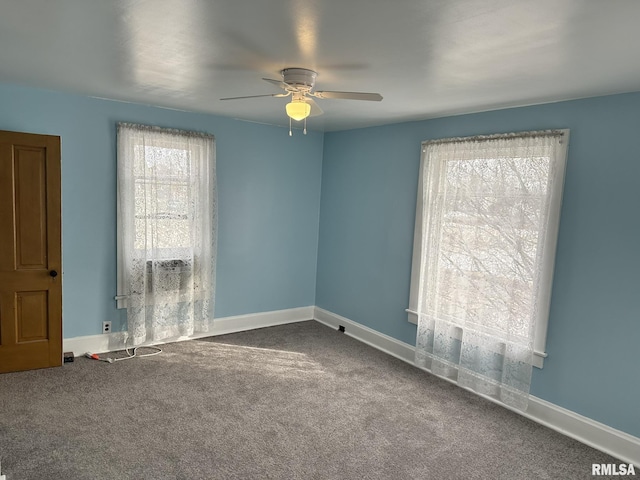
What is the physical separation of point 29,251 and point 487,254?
3842mm

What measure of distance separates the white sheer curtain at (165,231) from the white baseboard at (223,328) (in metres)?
0.14

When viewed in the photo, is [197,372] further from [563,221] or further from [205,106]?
[563,221]

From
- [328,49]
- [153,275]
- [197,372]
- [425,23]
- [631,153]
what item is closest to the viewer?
[425,23]

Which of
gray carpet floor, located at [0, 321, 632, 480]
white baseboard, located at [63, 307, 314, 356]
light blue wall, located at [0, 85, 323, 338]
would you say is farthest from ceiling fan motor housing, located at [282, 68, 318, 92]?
white baseboard, located at [63, 307, 314, 356]

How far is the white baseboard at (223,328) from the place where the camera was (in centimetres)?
408

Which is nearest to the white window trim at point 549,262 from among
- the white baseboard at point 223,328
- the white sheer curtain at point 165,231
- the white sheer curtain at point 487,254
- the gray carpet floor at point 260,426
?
the white sheer curtain at point 487,254

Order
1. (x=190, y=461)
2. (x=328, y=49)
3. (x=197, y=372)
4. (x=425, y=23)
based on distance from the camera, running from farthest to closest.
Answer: (x=197, y=372) < (x=190, y=461) < (x=328, y=49) < (x=425, y=23)

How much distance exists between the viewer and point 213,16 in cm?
191

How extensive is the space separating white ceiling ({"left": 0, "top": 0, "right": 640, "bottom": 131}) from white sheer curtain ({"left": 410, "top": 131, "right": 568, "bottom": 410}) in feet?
1.60

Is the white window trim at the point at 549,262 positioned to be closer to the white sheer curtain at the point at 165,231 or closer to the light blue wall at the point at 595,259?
the light blue wall at the point at 595,259

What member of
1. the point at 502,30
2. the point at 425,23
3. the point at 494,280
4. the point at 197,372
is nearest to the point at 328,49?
the point at 425,23

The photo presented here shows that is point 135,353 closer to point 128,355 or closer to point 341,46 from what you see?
point 128,355

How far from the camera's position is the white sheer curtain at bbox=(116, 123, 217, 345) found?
13.5 feet

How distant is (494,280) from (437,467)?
5.08ft
